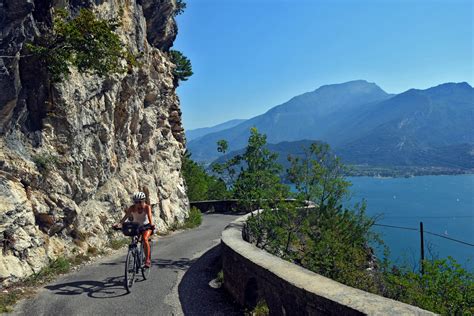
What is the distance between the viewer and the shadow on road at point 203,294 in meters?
7.67

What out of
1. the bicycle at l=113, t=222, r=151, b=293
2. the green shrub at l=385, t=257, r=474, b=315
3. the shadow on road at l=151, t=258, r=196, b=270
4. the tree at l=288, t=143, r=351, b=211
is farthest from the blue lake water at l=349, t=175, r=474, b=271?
the bicycle at l=113, t=222, r=151, b=293

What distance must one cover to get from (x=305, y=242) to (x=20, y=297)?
7526 mm

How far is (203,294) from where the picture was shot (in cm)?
873

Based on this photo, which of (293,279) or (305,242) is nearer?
(293,279)

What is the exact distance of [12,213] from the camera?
9445 millimetres

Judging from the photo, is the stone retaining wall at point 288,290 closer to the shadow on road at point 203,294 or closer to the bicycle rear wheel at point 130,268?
the shadow on road at point 203,294

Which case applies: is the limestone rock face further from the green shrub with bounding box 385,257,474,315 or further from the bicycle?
the green shrub with bounding box 385,257,474,315

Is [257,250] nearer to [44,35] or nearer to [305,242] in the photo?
[305,242]

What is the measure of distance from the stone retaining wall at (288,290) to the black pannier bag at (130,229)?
2079 millimetres

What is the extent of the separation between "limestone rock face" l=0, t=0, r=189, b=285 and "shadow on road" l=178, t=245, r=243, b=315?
3831 mm

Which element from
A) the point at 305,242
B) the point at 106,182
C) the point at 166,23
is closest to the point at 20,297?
the point at 305,242

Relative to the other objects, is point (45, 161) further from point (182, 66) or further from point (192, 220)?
point (182, 66)

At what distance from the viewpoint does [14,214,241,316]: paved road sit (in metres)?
7.47

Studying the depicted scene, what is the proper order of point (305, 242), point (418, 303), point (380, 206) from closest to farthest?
point (418, 303) < point (305, 242) < point (380, 206)
